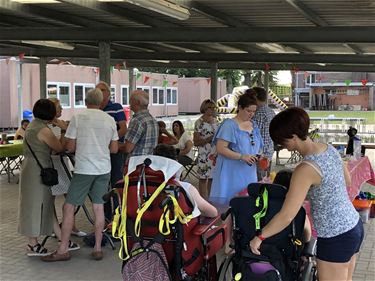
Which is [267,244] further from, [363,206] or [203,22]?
[203,22]

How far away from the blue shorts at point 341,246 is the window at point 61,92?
75.0 ft

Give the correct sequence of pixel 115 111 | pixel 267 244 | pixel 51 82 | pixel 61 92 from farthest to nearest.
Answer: pixel 61 92
pixel 51 82
pixel 115 111
pixel 267 244

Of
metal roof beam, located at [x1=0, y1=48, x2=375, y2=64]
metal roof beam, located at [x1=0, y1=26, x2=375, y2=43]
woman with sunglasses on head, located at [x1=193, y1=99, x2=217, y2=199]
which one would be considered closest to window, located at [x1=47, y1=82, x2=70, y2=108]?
metal roof beam, located at [x1=0, y1=48, x2=375, y2=64]

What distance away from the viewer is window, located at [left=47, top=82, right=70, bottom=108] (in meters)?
24.5

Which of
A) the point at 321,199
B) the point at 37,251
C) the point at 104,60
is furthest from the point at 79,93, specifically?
the point at 321,199

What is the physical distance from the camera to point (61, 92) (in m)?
25.4

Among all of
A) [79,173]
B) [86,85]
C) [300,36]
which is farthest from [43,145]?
[86,85]

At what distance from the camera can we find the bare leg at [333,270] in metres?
2.74

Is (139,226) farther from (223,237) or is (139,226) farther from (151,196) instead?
(223,237)

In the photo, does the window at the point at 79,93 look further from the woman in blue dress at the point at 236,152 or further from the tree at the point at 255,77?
the woman in blue dress at the point at 236,152

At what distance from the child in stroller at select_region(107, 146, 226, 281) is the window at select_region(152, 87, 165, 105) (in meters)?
30.4

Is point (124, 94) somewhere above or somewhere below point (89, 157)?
above

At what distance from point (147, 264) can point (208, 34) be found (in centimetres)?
534

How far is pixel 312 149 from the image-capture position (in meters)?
2.69
